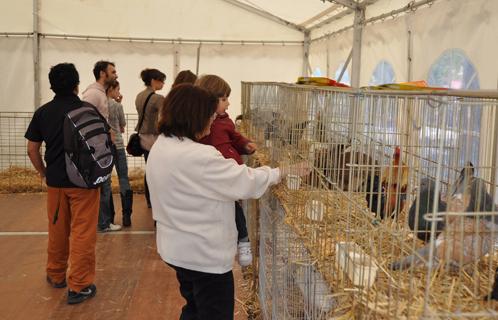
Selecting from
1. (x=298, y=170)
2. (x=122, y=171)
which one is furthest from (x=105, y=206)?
(x=298, y=170)

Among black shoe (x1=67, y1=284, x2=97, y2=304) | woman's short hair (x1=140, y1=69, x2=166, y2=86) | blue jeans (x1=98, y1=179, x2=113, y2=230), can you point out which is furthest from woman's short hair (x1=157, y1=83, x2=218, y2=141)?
blue jeans (x1=98, y1=179, x2=113, y2=230)

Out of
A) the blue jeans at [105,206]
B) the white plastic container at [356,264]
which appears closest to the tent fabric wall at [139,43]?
the blue jeans at [105,206]

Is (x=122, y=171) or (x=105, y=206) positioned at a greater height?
(x=122, y=171)

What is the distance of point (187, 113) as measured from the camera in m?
Answer: 2.00

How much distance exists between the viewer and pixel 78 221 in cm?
322

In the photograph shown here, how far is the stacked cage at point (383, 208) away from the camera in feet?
4.09

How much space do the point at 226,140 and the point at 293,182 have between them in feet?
2.04

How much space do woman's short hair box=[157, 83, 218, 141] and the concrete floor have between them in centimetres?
161

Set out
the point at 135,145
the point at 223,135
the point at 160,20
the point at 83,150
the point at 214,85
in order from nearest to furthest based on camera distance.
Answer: the point at 223,135, the point at 214,85, the point at 83,150, the point at 135,145, the point at 160,20

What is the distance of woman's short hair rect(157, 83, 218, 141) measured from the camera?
1.99m

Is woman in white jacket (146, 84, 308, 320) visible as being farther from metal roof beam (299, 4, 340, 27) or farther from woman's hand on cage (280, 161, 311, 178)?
metal roof beam (299, 4, 340, 27)

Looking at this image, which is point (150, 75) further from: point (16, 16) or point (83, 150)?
point (16, 16)

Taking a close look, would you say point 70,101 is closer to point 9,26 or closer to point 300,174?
point 300,174

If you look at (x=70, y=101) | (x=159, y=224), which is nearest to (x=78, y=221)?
(x=70, y=101)
